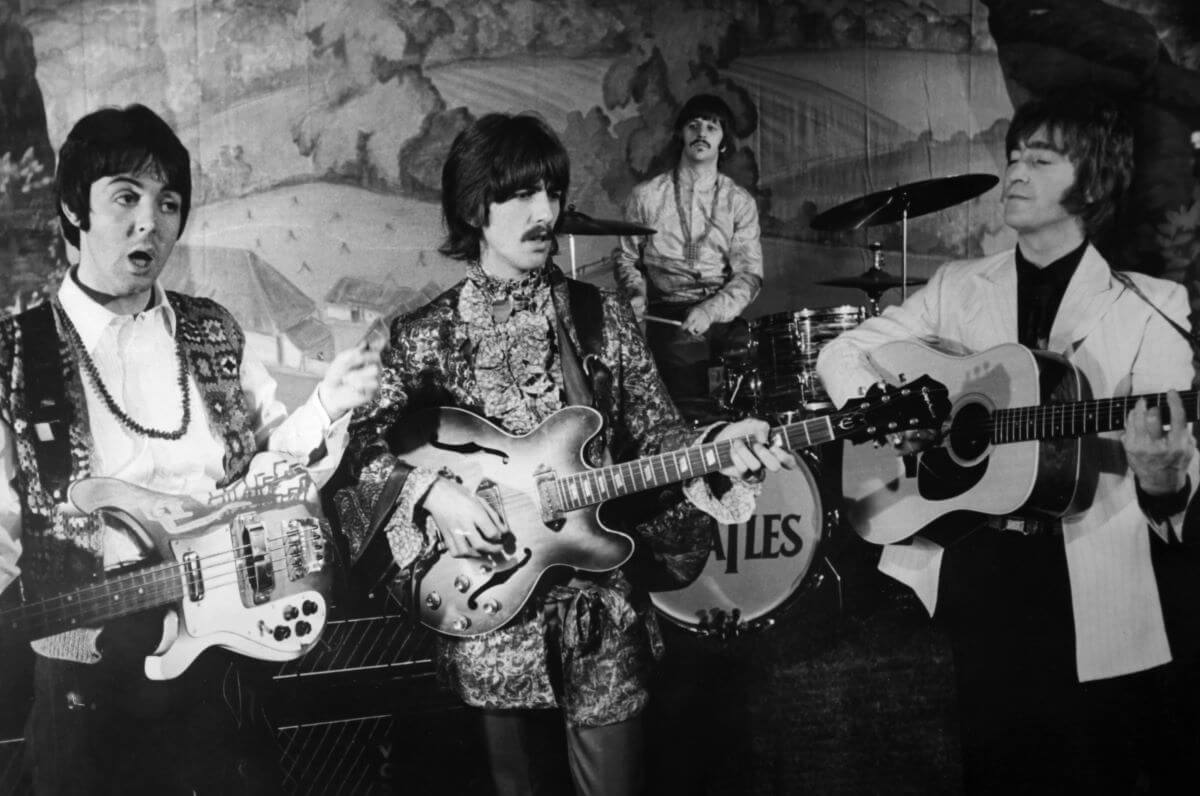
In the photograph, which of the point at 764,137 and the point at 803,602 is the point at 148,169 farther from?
the point at 803,602

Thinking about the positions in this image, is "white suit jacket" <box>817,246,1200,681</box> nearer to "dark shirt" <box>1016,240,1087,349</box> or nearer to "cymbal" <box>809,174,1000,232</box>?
"dark shirt" <box>1016,240,1087,349</box>

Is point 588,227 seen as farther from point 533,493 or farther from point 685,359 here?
point 533,493

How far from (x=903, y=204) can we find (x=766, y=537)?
3.80ft

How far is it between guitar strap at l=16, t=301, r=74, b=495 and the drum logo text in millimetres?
1918

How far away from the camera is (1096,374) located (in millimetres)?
2814

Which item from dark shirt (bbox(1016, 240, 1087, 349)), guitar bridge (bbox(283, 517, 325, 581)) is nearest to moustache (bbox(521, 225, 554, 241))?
guitar bridge (bbox(283, 517, 325, 581))

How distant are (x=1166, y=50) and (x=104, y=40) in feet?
11.0

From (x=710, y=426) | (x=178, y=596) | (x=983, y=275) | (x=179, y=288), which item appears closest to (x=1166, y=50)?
(x=983, y=275)

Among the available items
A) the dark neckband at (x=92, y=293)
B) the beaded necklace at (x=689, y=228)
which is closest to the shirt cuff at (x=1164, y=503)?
the beaded necklace at (x=689, y=228)

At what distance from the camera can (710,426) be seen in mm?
2666

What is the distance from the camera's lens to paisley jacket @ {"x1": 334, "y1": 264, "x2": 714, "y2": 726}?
8.41 feet

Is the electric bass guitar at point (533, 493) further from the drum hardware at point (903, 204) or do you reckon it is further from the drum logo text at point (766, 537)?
the drum hardware at point (903, 204)

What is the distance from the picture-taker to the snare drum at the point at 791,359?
9.47 feet

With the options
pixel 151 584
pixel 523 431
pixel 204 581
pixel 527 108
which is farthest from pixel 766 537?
pixel 151 584
